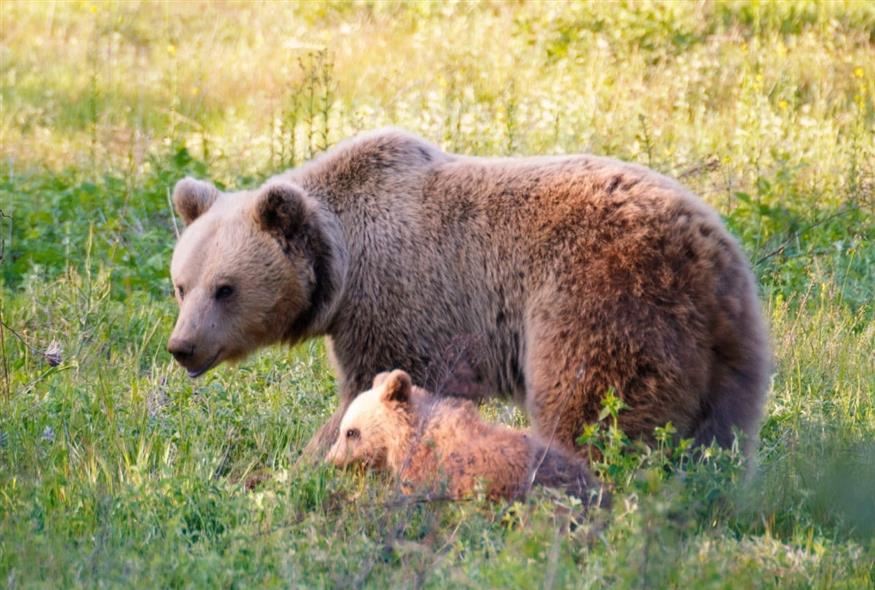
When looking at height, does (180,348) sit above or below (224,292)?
below

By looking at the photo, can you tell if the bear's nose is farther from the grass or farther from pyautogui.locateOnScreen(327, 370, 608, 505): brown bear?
pyautogui.locateOnScreen(327, 370, 608, 505): brown bear

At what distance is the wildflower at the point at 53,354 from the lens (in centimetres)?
638

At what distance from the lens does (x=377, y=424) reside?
5227mm

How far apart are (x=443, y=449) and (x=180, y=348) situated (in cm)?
132

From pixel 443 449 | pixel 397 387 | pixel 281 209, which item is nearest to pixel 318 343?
pixel 281 209

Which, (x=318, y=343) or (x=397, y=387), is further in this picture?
(x=318, y=343)

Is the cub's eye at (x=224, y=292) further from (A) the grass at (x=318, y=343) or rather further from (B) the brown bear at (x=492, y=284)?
(A) the grass at (x=318, y=343)

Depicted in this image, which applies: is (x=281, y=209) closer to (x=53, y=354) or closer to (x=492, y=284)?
(x=492, y=284)

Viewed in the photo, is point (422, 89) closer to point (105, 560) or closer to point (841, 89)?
point (841, 89)

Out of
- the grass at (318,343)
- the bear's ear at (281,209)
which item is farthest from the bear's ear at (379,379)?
the bear's ear at (281,209)

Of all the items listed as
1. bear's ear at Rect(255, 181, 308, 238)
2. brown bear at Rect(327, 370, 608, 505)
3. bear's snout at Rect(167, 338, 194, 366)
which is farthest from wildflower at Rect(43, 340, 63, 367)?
brown bear at Rect(327, 370, 608, 505)

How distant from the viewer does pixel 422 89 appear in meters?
12.7

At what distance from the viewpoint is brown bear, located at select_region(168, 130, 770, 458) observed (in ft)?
16.8

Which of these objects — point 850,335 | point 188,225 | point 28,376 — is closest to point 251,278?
point 188,225
